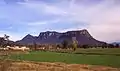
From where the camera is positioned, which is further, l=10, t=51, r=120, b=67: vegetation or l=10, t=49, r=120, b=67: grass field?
l=10, t=49, r=120, b=67: grass field

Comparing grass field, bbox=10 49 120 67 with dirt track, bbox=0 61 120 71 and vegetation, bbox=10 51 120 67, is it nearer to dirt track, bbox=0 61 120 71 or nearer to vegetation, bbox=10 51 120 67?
vegetation, bbox=10 51 120 67

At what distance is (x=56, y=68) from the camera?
3641cm

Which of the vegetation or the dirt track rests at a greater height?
the vegetation

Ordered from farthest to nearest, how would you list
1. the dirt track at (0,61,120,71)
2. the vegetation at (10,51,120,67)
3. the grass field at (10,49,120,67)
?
1. the grass field at (10,49,120,67)
2. the vegetation at (10,51,120,67)
3. the dirt track at (0,61,120,71)

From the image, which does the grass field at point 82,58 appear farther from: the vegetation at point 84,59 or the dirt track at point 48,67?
the dirt track at point 48,67

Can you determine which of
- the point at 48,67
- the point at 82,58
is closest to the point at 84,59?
the point at 82,58

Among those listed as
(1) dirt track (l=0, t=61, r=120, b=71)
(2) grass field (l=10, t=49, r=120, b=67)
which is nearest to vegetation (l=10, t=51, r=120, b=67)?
(2) grass field (l=10, t=49, r=120, b=67)

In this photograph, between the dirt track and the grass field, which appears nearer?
the dirt track

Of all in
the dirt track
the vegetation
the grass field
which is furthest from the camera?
the grass field

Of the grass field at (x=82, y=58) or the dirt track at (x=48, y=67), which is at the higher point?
the grass field at (x=82, y=58)

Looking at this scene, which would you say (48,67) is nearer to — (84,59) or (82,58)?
(84,59)

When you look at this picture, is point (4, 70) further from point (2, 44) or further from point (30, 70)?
point (2, 44)

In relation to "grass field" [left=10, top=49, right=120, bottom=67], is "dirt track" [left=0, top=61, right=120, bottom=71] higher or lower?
lower

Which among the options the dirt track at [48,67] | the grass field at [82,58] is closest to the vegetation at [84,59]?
the grass field at [82,58]
